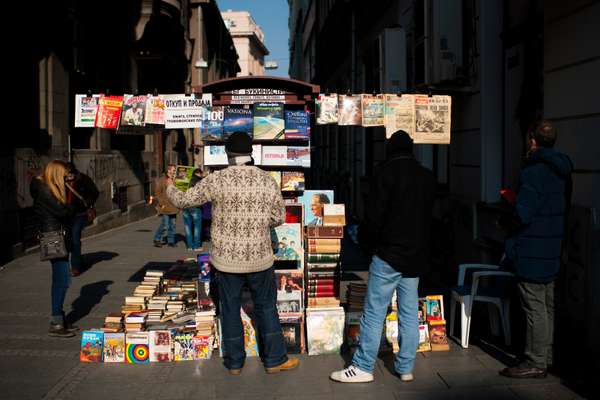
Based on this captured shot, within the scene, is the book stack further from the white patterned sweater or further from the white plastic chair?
the white plastic chair

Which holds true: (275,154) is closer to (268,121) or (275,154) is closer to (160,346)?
(268,121)

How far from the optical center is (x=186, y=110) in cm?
706

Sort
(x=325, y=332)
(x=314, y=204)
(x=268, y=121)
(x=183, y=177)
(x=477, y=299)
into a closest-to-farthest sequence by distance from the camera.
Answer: (x=325, y=332) < (x=477, y=299) < (x=314, y=204) < (x=268, y=121) < (x=183, y=177)

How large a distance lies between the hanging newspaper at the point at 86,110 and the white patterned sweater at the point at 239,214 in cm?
266

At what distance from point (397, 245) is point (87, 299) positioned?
4.92 m

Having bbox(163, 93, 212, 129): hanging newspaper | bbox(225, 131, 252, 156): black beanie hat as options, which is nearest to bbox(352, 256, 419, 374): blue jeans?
bbox(225, 131, 252, 156): black beanie hat

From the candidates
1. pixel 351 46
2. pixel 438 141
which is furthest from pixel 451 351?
pixel 351 46

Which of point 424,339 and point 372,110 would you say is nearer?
point 424,339

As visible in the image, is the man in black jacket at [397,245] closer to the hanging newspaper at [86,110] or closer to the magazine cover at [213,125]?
the magazine cover at [213,125]

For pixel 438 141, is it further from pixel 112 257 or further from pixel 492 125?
pixel 112 257

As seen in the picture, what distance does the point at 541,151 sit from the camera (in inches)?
195

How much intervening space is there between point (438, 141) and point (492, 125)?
99 cm

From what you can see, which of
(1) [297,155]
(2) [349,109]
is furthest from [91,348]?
(2) [349,109]

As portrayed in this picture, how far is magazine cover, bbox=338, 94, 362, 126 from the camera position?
23.6 feet
